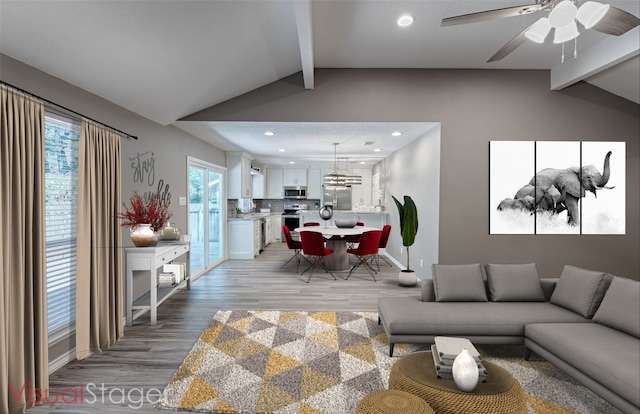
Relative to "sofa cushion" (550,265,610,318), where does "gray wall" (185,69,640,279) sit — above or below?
above

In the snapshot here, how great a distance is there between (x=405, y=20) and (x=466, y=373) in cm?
311

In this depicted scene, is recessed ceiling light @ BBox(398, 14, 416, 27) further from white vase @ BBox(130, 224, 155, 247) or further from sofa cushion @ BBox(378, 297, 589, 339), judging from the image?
white vase @ BBox(130, 224, 155, 247)

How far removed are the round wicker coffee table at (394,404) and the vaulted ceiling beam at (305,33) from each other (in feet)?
8.63

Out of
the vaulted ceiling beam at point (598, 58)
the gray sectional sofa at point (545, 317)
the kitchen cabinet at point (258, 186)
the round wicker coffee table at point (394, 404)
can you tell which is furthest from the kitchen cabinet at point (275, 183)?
the round wicker coffee table at point (394, 404)

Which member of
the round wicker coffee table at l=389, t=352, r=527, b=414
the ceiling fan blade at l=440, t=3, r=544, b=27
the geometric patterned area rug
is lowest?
the geometric patterned area rug

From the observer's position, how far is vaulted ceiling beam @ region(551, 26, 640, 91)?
3477 millimetres

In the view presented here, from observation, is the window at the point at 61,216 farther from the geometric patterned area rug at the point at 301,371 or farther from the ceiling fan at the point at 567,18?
the ceiling fan at the point at 567,18

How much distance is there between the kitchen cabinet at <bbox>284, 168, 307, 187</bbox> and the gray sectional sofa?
7.68 m

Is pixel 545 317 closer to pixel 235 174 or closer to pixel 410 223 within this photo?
pixel 410 223

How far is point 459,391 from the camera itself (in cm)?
179

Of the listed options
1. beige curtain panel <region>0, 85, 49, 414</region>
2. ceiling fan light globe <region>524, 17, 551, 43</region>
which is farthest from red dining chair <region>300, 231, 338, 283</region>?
ceiling fan light globe <region>524, 17, 551, 43</region>

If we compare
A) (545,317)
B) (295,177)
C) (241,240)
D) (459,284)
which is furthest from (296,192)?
(545,317)

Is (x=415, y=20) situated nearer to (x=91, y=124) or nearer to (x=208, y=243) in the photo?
(x=91, y=124)

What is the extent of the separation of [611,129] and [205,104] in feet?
18.1
